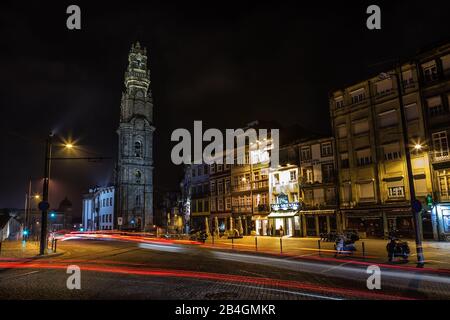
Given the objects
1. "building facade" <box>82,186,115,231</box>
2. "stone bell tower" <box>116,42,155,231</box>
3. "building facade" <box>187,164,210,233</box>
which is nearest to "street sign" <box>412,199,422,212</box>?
"building facade" <box>187,164,210,233</box>

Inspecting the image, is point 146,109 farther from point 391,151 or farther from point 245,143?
point 391,151

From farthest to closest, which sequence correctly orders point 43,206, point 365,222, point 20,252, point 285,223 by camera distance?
point 285,223, point 365,222, point 20,252, point 43,206

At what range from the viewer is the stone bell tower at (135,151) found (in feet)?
244

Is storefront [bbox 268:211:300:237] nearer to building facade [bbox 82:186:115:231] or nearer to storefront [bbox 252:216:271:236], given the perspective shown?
storefront [bbox 252:216:271:236]

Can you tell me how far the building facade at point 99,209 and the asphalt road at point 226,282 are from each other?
64.5 m

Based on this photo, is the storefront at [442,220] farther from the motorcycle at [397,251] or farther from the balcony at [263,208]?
the balcony at [263,208]

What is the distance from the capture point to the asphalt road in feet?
31.3

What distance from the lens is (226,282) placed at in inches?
452

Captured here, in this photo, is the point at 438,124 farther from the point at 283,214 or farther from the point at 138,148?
the point at 138,148

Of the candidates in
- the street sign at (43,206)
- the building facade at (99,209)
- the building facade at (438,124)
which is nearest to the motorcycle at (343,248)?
the building facade at (438,124)

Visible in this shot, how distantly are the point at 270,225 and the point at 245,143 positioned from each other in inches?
496

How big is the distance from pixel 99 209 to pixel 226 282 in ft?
274

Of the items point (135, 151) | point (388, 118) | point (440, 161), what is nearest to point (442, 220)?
point (440, 161)
